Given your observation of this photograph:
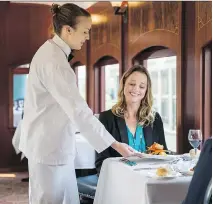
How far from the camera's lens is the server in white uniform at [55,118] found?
2164 millimetres

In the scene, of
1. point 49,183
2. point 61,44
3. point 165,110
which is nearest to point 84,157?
point 165,110

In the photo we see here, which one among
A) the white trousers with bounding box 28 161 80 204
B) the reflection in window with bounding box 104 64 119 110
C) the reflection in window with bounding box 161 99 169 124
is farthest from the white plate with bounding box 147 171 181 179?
the reflection in window with bounding box 104 64 119 110

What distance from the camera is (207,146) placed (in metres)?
1.64

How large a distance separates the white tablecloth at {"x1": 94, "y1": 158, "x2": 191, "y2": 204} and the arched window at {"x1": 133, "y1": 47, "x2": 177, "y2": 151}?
79.2 inches

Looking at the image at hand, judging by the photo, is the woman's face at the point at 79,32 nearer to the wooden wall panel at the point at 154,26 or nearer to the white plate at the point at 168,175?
the white plate at the point at 168,175

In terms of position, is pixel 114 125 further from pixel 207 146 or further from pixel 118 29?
pixel 118 29

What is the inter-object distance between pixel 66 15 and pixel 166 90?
9.02ft

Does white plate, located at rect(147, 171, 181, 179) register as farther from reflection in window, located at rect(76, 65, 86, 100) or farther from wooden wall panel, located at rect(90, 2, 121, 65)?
reflection in window, located at rect(76, 65, 86, 100)

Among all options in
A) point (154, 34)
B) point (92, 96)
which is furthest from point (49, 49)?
point (92, 96)

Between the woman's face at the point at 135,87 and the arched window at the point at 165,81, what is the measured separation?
1218 mm

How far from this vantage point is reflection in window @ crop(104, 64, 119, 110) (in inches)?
253

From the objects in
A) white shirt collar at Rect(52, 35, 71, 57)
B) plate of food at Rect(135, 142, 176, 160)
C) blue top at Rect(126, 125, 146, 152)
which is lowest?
plate of food at Rect(135, 142, 176, 160)

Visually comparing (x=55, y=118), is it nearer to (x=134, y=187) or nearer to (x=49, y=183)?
(x=49, y=183)

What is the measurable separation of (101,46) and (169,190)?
465cm
